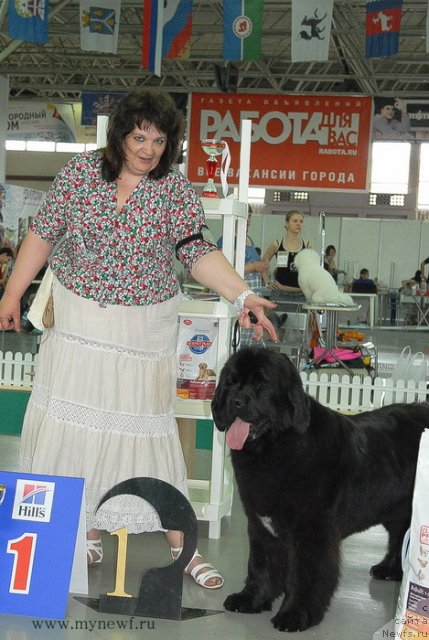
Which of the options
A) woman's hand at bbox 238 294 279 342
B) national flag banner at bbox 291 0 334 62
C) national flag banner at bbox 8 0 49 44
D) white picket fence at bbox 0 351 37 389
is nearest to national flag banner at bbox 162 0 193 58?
national flag banner at bbox 291 0 334 62

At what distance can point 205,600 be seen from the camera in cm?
295

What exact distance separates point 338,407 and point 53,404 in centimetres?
311

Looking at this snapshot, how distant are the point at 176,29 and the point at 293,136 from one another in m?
3.38

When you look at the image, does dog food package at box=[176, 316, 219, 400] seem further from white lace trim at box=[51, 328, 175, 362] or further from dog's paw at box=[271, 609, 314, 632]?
dog's paw at box=[271, 609, 314, 632]

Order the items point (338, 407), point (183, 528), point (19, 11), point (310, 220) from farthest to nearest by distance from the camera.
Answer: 1. point (310, 220)
2. point (19, 11)
3. point (338, 407)
4. point (183, 528)

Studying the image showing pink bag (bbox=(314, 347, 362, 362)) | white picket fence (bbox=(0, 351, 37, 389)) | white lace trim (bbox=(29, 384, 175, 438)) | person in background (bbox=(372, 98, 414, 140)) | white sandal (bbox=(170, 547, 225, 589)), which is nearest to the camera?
white lace trim (bbox=(29, 384, 175, 438))

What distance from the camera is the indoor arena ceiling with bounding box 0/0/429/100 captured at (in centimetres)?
1517

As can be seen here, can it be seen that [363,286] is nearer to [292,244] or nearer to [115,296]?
[292,244]

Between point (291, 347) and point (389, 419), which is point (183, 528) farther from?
point (291, 347)

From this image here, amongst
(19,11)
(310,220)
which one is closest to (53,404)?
(19,11)

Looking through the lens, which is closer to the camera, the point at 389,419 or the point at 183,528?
the point at 183,528

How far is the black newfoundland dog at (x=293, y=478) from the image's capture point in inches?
101

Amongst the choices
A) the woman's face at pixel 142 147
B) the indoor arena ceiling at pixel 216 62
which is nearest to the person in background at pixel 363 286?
the indoor arena ceiling at pixel 216 62

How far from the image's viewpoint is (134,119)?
2746mm
